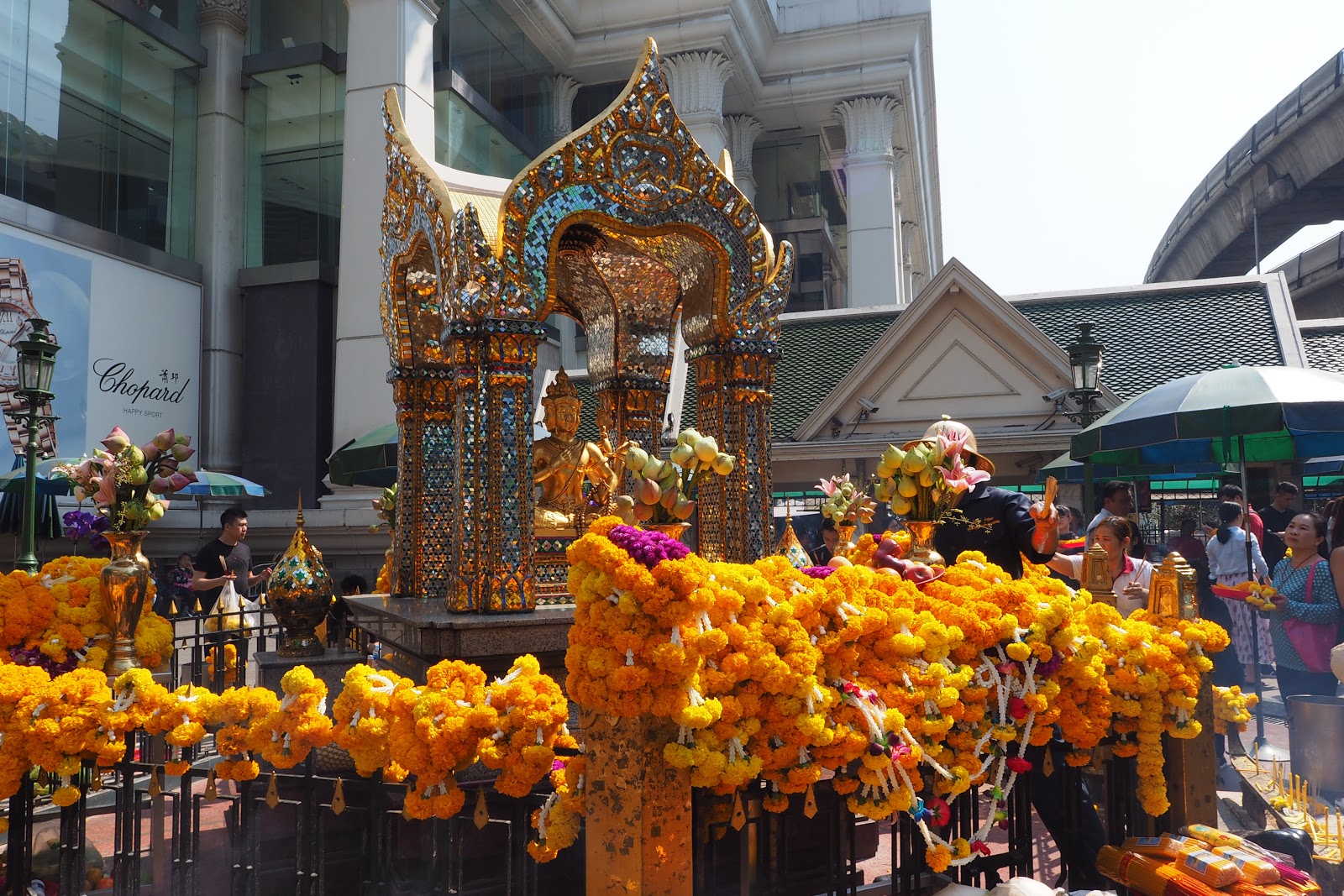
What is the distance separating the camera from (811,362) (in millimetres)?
17375

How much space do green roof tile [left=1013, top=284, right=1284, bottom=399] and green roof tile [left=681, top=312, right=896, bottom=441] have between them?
2839 mm

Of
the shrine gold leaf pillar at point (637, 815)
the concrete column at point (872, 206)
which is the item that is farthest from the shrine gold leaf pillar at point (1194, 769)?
the concrete column at point (872, 206)

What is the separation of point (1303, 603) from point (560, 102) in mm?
20558

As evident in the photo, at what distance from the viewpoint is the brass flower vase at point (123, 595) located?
179 inches

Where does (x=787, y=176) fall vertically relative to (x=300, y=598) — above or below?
above

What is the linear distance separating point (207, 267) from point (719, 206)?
1469 centimetres

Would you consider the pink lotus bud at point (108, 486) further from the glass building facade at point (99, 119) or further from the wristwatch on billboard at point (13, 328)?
the glass building facade at point (99, 119)

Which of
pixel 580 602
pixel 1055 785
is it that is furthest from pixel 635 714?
pixel 1055 785

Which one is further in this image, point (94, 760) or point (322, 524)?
point (322, 524)

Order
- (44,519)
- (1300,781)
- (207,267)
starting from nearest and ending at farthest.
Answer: (1300,781)
(44,519)
(207,267)

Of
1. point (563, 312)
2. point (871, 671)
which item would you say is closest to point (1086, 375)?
point (563, 312)

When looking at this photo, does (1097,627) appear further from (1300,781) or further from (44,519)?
(44,519)

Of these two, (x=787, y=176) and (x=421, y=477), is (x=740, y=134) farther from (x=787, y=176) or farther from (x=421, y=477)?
(x=421, y=477)

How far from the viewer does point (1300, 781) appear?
566cm
